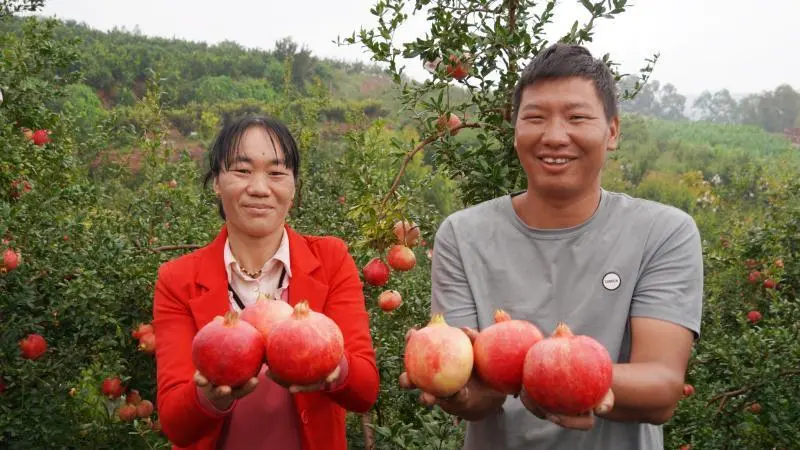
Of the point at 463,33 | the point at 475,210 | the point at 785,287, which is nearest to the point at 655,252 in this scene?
the point at 475,210

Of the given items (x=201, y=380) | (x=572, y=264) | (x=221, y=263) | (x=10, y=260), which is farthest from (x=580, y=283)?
(x=10, y=260)

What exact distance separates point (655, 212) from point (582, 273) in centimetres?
20

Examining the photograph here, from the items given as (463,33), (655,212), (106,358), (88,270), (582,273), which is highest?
(463,33)

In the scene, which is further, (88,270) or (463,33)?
(88,270)

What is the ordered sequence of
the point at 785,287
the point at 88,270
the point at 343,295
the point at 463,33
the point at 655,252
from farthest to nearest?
the point at 785,287 < the point at 88,270 < the point at 463,33 < the point at 343,295 < the point at 655,252

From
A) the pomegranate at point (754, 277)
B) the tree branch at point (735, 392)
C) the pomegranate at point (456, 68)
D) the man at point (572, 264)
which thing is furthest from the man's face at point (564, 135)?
the pomegranate at point (754, 277)

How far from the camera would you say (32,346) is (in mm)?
3387

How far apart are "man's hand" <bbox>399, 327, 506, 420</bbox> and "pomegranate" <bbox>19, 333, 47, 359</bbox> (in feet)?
8.48

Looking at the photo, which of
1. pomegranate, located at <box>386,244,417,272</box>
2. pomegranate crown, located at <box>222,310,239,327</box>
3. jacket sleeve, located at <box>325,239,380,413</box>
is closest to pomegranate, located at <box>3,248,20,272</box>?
pomegranate, located at <box>386,244,417,272</box>

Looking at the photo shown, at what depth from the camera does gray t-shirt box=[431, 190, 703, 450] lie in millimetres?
1494

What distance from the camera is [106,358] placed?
342 cm

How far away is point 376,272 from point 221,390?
1694mm

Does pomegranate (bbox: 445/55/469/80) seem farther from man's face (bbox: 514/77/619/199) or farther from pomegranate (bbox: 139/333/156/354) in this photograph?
pomegranate (bbox: 139/333/156/354)

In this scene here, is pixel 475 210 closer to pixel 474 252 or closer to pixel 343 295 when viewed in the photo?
pixel 474 252
